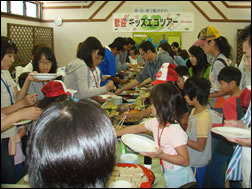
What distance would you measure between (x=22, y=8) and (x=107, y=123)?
24.8 feet

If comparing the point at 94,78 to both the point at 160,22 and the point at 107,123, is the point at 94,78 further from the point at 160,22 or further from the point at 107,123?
the point at 160,22

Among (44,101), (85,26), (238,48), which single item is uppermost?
(85,26)

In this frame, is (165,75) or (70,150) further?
(165,75)

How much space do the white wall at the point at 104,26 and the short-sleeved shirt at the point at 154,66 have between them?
4.89m

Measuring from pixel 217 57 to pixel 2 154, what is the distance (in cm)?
205

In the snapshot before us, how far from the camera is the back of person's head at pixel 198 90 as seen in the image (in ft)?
6.48

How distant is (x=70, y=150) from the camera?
0.55 metres

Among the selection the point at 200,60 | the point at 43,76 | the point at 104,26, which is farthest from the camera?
the point at 104,26

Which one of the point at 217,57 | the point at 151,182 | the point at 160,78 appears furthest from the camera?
the point at 217,57

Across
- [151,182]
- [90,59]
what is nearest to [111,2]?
[90,59]

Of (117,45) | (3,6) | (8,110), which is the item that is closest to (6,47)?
(8,110)

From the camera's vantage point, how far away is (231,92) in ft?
7.31

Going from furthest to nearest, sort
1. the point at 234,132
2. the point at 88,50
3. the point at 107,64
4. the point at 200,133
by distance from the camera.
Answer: the point at 107,64 < the point at 88,50 < the point at 200,133 < the point at 234,132

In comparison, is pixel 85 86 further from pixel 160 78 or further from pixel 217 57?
pixel 217 57
